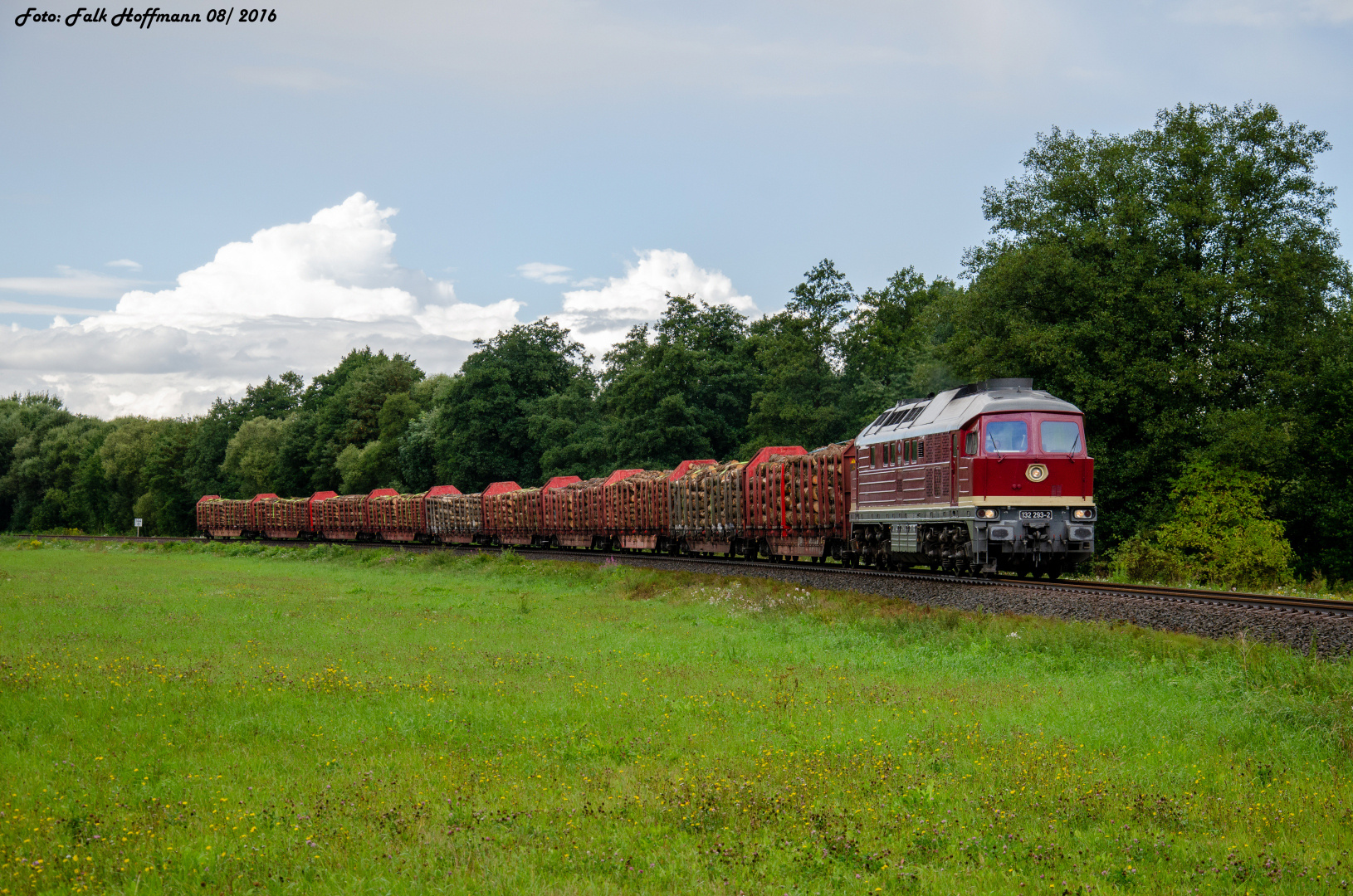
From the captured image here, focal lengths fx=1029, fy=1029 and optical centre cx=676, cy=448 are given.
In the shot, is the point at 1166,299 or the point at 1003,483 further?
the point at 1166,299

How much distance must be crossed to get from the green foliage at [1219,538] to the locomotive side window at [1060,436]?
43.8 ft

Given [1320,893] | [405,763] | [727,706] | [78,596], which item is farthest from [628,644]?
[78,596]

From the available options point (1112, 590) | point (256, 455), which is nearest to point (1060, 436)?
point (1112, 590)

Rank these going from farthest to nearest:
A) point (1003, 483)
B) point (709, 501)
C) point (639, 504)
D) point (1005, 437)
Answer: point (639, 504) < point (709, 501) < point (1005, 437) < point (1003, 483)

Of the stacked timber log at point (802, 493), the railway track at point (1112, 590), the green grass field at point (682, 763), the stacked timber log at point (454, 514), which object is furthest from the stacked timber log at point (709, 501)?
the stacked timber log at point (454, 514)

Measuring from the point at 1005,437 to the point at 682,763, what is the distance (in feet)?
48.3

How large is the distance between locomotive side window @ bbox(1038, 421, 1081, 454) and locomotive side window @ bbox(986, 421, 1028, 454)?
489 millimetres

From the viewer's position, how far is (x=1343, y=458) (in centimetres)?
4003

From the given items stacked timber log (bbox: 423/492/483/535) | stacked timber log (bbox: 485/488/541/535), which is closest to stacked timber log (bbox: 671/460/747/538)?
stacked timber log (bbox: 485/488/541/535)

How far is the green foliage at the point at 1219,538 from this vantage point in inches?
1394

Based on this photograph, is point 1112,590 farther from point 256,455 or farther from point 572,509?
point 256,455

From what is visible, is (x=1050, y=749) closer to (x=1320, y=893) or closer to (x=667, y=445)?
(x=1320, y=893)

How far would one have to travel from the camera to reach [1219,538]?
36.0m

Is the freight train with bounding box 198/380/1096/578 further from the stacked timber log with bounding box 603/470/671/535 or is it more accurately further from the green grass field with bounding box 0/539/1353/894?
the green grass field with bounding box 0/539/1353/894
